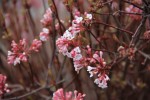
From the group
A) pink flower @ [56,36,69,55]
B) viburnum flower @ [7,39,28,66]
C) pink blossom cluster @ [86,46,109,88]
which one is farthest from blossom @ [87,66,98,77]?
viburnum flower @ [7,39,28,66]

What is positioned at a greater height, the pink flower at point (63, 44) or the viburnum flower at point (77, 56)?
the pink flower at point (63, 44)

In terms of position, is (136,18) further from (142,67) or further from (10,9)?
(10,9)

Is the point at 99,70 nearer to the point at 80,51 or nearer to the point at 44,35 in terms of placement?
the point at 80,51

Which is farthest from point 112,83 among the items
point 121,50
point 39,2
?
point 39,2

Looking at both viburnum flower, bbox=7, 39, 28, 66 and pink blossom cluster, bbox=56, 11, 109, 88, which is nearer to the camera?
pink blossom cluster, bbox=56, 11, 109, 88

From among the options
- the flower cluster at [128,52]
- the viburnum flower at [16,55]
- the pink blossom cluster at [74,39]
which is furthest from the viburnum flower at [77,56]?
the viburnum flower at [16,55]

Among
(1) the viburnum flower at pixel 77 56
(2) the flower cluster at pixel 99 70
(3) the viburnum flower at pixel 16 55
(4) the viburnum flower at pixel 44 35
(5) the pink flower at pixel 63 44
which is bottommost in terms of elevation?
(2) the flower cluster at pixel 99 70

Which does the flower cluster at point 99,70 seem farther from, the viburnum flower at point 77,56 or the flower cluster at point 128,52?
the flower cluster at point 128,52

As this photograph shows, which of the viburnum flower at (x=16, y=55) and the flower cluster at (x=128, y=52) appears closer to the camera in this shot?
the flower cluster at (x=128, y=52)

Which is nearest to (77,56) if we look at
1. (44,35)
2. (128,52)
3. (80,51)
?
(80,51)

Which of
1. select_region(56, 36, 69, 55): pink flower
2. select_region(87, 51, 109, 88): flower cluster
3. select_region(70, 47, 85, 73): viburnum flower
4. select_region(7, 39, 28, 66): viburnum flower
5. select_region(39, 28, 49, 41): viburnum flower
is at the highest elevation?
select_region(39, 28, 49, 41): viburnum flower

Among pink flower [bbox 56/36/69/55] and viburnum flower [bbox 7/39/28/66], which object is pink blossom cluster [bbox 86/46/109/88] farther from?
viburnum flower [bbox 7/39/28/66]
